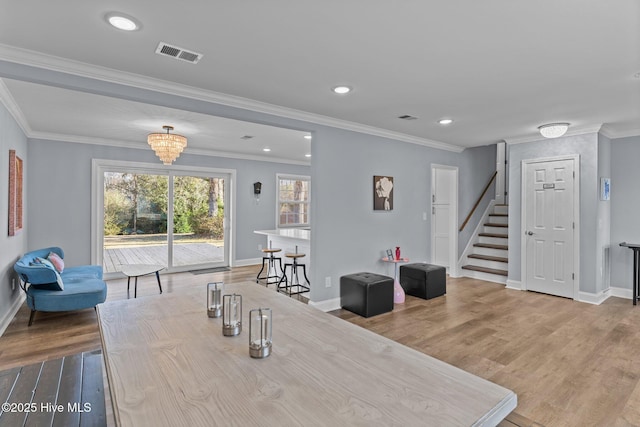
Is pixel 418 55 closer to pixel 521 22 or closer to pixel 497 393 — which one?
pixel 521 22

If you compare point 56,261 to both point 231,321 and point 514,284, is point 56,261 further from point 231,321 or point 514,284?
point 514,284

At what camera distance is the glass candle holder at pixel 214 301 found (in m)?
1.50

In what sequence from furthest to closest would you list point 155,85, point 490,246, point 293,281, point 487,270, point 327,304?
point 490,246, point 487,270, point 293,281, point 327,304, point 155,85

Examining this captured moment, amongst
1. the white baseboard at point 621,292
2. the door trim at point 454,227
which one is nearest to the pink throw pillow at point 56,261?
the door trim at point 454,227

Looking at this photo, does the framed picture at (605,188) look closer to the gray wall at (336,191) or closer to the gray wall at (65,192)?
the gray wall at (336,191)

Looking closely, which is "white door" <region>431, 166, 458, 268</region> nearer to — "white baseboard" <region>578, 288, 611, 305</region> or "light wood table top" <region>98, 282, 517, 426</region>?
"white baseboard" <region>578, 288, 611, 305</region>

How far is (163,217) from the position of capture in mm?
6504

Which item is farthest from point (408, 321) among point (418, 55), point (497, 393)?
point (497, 393)

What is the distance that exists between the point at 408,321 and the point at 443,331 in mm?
418

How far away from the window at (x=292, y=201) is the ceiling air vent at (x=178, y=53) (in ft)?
17.6

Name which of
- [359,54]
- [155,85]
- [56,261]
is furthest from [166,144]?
[359,54]

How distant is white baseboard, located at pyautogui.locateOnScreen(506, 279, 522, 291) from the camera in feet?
17.3

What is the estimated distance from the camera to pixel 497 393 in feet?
3.01

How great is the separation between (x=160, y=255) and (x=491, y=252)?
6304 mm
